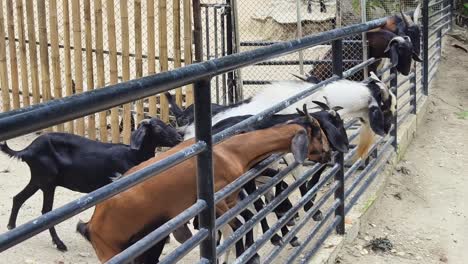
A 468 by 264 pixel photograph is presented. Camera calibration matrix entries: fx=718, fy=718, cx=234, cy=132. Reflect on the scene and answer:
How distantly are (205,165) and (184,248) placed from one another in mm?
295

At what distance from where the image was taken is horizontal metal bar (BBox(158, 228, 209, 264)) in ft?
7.69

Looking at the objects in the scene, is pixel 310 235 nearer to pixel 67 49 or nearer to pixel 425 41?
pixel 67 49

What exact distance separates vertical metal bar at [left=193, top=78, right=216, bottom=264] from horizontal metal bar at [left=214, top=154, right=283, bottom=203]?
0.36 ft

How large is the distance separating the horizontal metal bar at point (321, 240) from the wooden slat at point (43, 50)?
3.98m

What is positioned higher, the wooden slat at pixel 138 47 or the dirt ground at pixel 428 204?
the wooden slat at pixel 138 47

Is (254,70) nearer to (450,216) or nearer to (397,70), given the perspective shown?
(397,70)

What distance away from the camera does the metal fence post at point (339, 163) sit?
4.45 meters

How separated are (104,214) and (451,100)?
7.01 metres

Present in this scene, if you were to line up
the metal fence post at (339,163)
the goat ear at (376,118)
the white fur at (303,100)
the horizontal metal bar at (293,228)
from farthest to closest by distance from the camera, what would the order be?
the goat ear at (376,118) < the white fur at (303,100) < the metal fence post at (339,163) < the horizontal metal bar at (293,228)

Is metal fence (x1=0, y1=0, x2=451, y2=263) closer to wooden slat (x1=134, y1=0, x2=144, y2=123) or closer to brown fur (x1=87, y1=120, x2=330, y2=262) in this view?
brown fur (x1=87, y1=120, x2=330, y2=262)

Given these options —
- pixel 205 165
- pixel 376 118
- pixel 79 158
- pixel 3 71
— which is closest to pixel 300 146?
pixel 205 165

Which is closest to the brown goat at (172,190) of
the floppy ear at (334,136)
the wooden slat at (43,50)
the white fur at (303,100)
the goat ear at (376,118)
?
the floppy ear at (334,136)

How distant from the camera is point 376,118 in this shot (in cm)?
521

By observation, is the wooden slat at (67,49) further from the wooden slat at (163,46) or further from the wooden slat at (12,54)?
the wooden slat at (163,46)
